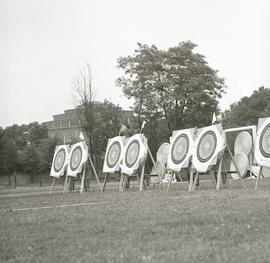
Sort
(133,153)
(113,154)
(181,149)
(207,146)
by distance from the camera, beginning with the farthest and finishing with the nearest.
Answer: (113,154), (133,153), (181,149), (207,146)

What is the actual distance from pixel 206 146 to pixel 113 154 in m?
5.71

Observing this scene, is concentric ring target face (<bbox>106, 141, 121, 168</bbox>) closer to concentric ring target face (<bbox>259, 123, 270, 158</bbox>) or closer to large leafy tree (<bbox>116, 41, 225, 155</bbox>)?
concentric ring target face (<bbox>259, 123, 270, 158</bbox>)

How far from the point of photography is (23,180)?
5903 centimetres

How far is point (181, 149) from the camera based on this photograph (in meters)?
19.2

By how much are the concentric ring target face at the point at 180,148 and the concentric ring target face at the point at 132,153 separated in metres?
1.64

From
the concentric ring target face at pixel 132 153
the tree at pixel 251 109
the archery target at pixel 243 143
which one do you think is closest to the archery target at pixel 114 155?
the concentric ring target face at pixel 132 153

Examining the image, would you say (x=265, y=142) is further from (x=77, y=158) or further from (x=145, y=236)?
(x=145, y=236)

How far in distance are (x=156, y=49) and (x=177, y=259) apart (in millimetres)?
48841

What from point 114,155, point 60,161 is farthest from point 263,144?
point 60,161

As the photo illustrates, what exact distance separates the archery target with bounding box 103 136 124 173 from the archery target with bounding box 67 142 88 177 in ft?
3.42

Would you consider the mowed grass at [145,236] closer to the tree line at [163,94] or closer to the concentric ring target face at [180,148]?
the concentric ring target face at [180,148]

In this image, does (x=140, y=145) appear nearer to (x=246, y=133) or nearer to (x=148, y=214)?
(x=246, y=133)

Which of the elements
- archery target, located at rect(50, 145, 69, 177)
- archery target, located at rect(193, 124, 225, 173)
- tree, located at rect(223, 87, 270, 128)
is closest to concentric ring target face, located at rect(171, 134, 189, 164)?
archery target, located at rect(193, 124, 225, 173)

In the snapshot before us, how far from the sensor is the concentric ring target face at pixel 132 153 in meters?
20.6
